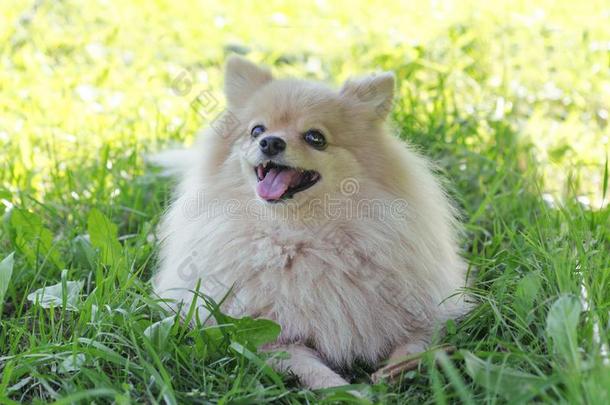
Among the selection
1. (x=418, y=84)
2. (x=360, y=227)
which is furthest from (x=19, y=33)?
(x=360, y=227)

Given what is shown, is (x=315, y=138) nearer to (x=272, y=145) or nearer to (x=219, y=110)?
(x=272, y=145)

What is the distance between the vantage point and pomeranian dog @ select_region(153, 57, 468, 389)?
2.58m

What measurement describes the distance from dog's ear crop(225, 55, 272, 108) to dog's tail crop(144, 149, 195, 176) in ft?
2.13

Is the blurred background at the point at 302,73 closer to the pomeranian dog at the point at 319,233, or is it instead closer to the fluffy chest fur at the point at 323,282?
the pomeranian dog at the point at 319,233

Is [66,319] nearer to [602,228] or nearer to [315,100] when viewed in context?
[315,100]

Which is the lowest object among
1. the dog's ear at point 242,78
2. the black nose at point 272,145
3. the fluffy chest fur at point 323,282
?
the fluffy chest fur at point 323,282

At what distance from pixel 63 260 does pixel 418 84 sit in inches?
107

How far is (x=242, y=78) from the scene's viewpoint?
3043 mm

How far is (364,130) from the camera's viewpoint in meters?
2.90

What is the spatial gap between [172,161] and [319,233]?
151 cm

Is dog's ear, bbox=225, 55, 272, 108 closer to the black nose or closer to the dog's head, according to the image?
the dog's head

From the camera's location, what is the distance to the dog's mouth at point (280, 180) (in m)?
2.67

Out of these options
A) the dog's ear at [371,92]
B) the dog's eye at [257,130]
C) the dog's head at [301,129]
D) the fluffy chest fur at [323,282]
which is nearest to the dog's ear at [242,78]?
the dog's head at [301,129]

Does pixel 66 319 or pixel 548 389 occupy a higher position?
pixel 548 389
